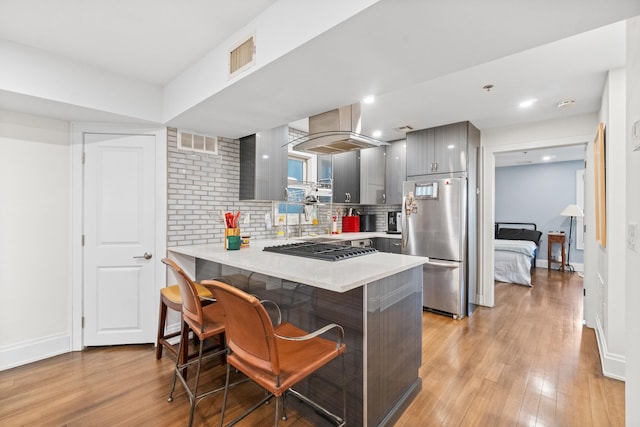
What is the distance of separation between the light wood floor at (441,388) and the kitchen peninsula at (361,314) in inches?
9.9

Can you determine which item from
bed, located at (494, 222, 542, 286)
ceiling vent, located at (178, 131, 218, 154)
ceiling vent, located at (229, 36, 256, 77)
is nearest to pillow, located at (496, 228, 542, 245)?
bed, located at (494, 222, 542, 286)

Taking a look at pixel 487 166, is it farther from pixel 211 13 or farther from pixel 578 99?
pixel 211 13

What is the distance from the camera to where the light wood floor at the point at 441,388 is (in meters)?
1.87

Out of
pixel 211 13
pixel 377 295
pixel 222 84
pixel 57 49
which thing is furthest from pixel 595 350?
pixel 57 49

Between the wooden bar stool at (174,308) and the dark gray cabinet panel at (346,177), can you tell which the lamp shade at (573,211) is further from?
the wooden bar stool at (174,308)

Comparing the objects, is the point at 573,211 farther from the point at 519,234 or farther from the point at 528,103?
the point at 528,103

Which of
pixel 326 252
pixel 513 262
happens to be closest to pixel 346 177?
pixel 326 252

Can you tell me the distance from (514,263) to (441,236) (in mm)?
2604

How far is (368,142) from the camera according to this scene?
2498 millimetres

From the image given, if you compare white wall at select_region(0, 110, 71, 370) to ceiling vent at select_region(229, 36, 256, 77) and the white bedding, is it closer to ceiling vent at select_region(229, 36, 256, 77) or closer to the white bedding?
ceiling vent at select_region(229, 36, 256, 77)

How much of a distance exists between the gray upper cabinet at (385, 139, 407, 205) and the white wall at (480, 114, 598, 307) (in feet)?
3.60

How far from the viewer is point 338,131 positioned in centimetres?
236

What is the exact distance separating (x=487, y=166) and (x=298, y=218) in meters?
2.72

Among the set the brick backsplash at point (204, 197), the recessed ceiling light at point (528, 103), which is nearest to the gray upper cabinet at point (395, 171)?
the recessed ceiling light at point (528, 103)
